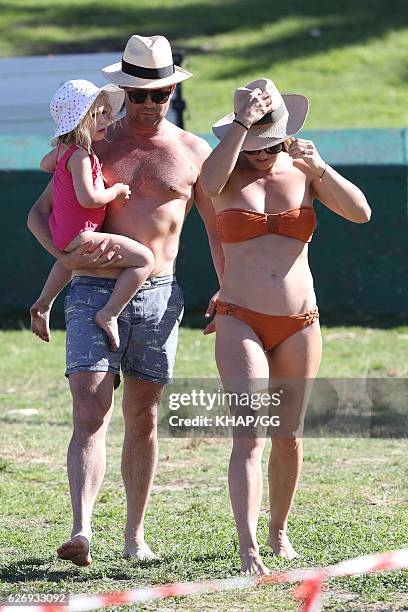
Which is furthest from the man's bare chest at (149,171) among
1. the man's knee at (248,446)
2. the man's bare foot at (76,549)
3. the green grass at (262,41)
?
the green grass at (262,41)

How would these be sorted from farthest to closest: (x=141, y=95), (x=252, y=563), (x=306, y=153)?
(x=141, y=95), (x=306, y=153), (x=252, y=563)

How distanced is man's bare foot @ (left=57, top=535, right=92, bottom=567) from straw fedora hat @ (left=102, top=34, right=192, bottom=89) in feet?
6.25

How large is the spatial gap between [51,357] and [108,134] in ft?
19.2

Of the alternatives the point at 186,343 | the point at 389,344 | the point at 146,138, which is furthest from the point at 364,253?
the point at 146,138

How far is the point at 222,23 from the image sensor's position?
2409cm

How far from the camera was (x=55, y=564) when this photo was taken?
5.34 metres

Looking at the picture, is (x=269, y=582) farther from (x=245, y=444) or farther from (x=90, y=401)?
(x=90, y=401)

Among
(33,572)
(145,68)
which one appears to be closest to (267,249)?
(145,68)

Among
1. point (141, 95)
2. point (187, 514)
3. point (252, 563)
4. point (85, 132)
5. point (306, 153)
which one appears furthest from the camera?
point (187, 514)

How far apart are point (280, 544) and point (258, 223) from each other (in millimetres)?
1399

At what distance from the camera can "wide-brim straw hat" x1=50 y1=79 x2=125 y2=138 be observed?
5168mm

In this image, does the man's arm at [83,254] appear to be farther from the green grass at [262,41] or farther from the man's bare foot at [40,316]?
the green grass at [262,41]

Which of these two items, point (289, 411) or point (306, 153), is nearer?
point (306, 153)

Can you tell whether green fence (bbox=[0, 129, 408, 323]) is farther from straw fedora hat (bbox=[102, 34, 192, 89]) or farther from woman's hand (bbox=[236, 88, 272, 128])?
woman's hand (bbox=[236, 88, 272, 128])
